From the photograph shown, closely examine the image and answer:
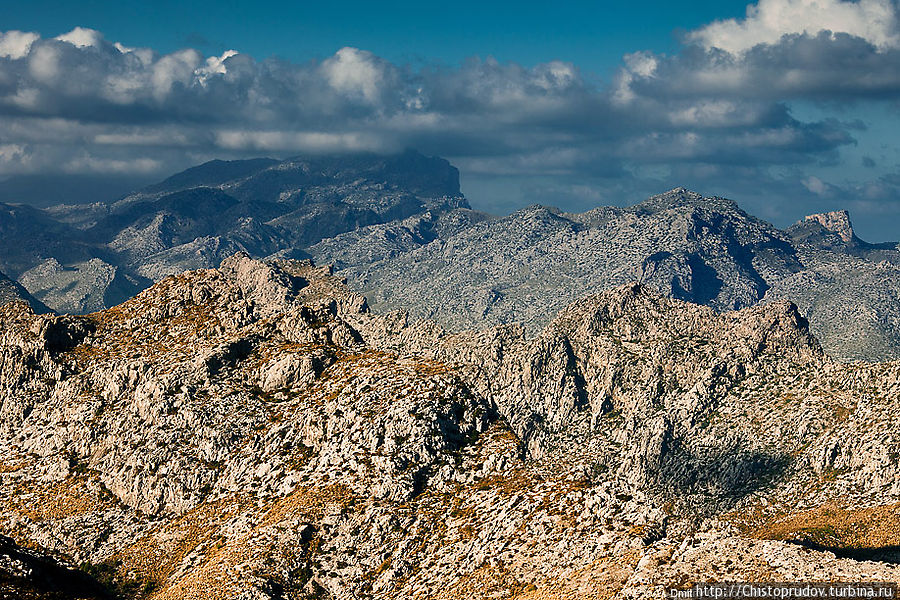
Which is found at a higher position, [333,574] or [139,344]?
[139,344]

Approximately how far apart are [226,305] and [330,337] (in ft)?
88.9

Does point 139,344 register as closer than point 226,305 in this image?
Yes

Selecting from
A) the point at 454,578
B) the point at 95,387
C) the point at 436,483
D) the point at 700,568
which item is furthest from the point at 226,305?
the point at 700,568

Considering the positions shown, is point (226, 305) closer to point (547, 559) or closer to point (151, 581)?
point (151, 581)

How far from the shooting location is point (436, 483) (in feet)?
402

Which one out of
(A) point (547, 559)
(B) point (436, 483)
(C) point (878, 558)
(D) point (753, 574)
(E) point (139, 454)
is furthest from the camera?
(C) point (878, 558)

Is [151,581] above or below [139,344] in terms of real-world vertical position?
below

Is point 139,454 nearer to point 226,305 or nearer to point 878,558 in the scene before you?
point 226,305

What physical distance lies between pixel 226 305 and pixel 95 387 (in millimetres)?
33604

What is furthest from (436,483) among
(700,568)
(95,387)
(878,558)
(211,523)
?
(878,558)

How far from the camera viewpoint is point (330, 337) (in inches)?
6526

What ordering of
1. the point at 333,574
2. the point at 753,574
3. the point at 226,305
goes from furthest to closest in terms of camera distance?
the point at 226,305 → the point at 333,574 → the point at 753,574

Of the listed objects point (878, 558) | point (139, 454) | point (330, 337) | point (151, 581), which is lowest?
point (878, 558)

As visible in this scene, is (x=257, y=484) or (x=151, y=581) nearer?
(x=151, y=581)
